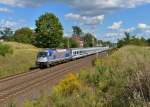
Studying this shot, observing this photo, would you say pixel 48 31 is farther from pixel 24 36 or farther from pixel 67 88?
pixel 67 88

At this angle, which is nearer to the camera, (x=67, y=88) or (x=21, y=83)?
(x=67, y=88)

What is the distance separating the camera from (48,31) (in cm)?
12131

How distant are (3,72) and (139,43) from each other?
2312 inches

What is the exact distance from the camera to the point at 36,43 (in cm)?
12506

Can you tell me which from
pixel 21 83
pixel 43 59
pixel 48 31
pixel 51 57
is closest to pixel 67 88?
pixel 21 83

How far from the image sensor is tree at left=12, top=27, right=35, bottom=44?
5581 inches

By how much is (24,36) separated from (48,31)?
29.8 meters

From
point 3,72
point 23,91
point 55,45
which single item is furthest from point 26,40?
point 23,91

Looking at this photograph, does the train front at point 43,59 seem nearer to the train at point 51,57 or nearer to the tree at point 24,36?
the train at point 51,57

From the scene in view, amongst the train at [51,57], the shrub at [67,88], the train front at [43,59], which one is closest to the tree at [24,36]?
the train at [51,57]

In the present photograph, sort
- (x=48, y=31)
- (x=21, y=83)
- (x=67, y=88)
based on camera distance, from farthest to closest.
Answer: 1. (x=48, y=31)
2. (x=21, y=83)
3. (x=67, y=88)

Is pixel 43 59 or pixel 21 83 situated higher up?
pixel 43 59

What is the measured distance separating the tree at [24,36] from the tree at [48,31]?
50.7 feet

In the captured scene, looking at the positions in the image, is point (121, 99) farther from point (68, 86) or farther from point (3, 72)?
point (3, 72)
